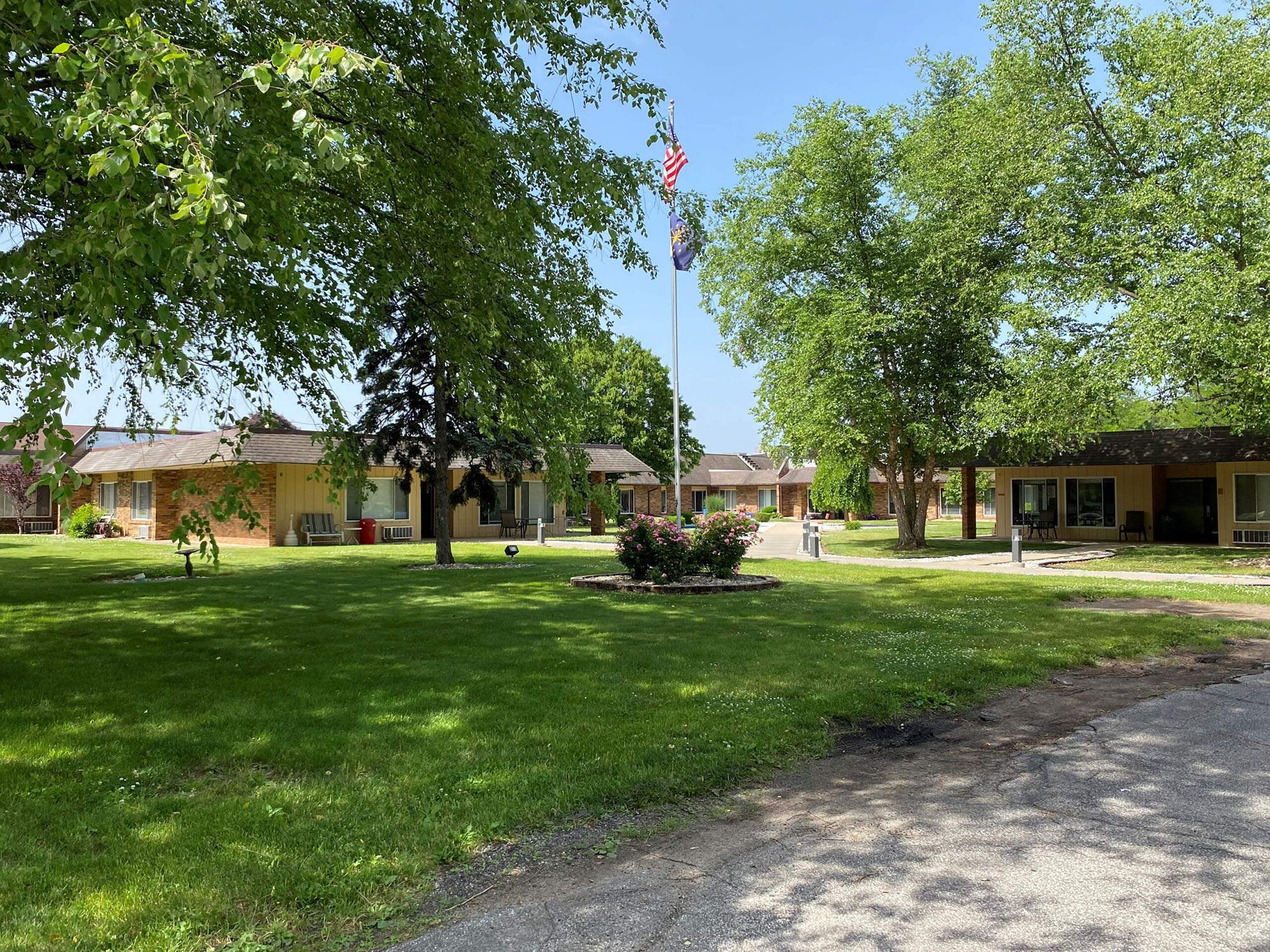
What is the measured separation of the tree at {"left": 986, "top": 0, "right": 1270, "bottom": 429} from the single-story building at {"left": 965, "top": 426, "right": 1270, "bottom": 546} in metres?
6.12

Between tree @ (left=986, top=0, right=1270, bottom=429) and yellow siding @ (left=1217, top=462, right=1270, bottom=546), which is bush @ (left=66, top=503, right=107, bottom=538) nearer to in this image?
tree @ (left=986, top=0, right=1270, bottom=429)

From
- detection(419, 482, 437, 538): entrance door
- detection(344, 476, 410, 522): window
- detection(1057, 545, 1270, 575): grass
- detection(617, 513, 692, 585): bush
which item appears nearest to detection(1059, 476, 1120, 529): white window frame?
detection(1057, 545, 1270, 575): grass

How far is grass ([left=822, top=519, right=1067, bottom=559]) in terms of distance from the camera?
2541 cm

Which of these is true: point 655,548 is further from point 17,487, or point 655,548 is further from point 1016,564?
point 17,487

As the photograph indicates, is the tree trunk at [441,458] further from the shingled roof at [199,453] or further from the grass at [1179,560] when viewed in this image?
the grass at [1179,560]

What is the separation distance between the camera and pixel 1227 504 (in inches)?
1075

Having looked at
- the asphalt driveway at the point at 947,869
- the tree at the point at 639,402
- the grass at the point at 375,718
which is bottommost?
the asphalt driveway at the point at 947,869

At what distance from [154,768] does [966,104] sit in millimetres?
27557

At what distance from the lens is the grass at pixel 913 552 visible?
25.4 metres

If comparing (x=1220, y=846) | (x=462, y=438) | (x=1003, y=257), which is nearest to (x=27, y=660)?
(x=1220, y=846)

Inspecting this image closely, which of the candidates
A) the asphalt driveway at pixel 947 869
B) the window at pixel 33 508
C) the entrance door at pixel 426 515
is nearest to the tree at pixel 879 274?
the entrance door at pixel 426 515

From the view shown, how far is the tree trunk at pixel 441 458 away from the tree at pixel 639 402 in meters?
29.3

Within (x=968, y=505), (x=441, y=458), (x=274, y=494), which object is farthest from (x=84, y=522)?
(x=968, y=505)

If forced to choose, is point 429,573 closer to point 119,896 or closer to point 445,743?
point 445,743
